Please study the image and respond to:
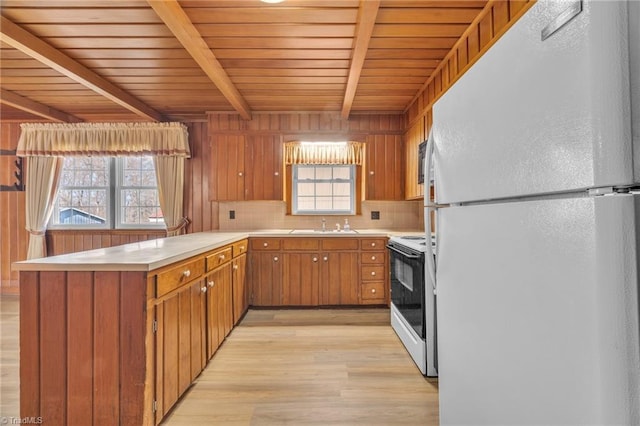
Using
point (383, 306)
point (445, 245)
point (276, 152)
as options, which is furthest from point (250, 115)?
point (445, 245)

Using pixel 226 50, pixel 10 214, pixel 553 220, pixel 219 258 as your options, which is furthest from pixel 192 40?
pixel 10 214

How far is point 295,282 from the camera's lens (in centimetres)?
393

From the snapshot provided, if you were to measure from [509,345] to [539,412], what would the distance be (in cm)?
15

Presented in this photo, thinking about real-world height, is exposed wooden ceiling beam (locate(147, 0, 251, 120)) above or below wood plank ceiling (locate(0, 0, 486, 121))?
below

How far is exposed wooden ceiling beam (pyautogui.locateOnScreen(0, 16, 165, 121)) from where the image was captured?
2.38 m

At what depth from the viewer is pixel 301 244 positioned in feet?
12.9

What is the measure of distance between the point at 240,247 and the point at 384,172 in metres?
2.04

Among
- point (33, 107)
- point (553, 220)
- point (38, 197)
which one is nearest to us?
point (553, 220)

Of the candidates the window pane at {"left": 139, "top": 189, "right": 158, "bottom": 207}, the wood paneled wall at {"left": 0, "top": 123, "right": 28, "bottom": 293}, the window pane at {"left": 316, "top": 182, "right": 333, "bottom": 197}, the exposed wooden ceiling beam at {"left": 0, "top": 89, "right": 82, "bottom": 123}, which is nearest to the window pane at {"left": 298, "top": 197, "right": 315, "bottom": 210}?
the window pane at {"left": 316, "top": 182, "right": 333, "bottom": 197}

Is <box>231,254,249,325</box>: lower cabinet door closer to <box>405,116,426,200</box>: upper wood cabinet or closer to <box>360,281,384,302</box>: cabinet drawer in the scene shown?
<box>360,281,384,302</box>: cabinet drawer

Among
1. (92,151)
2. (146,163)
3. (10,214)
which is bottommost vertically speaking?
(10,214)

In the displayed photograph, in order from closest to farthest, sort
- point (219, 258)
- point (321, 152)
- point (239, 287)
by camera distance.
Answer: point (219, 258)
point (239, 287)
point (321, 152)

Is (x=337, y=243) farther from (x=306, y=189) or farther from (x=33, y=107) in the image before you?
(x=33, y=107)

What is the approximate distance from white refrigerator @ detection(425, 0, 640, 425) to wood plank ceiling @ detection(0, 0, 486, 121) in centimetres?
146
